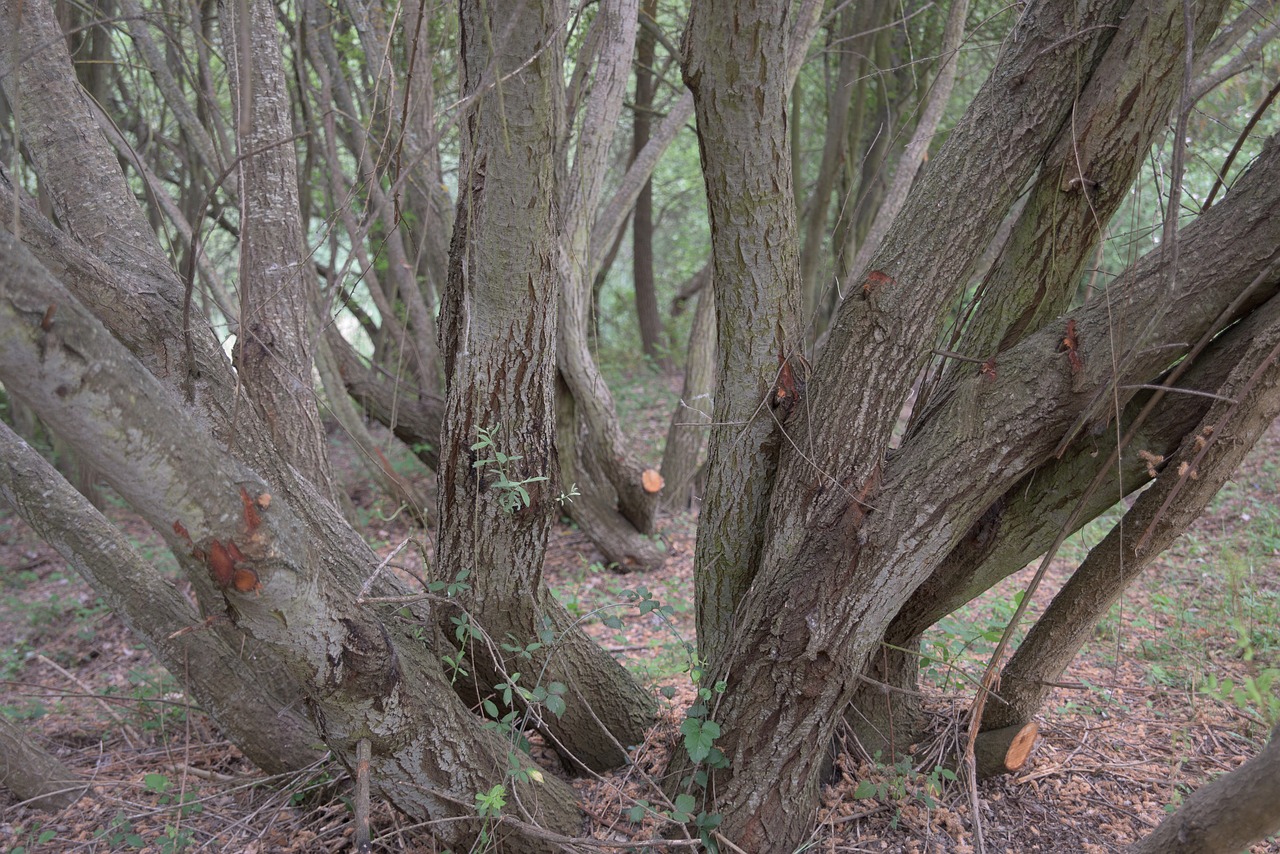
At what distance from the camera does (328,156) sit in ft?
20.0

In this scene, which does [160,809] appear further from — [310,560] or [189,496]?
[189,496]

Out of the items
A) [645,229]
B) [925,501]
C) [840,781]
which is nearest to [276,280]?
[925,501]

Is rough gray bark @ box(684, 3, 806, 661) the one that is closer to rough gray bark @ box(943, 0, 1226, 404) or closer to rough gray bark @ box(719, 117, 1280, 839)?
rough gray bark @ box(719, 117, 1280, 839)

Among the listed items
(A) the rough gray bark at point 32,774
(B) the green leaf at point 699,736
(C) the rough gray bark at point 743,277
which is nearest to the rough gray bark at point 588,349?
(C) the rough gray bark at point 743,277

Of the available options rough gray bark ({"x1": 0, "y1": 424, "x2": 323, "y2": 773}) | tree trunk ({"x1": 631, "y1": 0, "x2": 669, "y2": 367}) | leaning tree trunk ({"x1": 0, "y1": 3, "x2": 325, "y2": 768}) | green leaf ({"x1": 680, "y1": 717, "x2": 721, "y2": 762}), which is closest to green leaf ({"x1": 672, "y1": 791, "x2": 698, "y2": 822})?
green leaf ({"x1": 680, "y1": 717, "x2": 721, "y2": 762})

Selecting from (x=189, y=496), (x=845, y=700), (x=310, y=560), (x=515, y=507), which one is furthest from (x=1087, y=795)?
(x=189, y=496)

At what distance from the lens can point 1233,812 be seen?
1673 millimetres

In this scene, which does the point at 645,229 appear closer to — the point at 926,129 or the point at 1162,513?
the point at 926,129

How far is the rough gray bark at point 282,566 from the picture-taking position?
130 cm

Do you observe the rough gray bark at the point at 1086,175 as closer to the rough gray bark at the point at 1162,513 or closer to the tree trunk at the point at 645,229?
the rough gray bark at the point at 1162,513

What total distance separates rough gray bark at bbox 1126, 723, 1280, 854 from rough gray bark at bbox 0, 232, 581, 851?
1546 mm

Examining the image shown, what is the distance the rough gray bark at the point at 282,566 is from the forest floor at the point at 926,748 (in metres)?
0.20

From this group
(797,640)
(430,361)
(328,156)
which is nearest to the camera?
(797,640)

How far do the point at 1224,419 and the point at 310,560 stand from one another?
2107 millimetres
